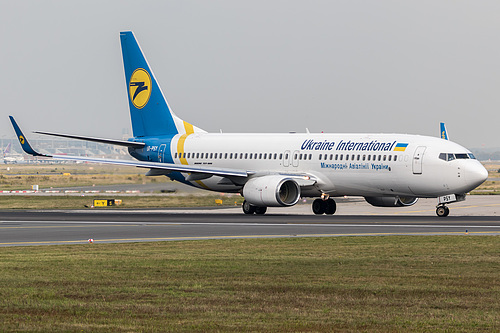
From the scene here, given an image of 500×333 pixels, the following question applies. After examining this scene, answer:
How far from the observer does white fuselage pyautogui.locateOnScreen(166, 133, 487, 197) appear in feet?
138

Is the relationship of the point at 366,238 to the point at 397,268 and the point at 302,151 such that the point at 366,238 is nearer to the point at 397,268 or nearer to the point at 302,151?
the point at 397,268

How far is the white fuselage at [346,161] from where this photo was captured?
41.9 metres

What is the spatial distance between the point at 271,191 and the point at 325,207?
168 inches

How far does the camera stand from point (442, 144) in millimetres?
42875

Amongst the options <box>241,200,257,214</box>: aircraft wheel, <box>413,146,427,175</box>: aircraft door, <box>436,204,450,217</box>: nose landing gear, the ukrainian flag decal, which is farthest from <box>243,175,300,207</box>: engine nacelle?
<box>436,204,450,217</box>: nose landing gear

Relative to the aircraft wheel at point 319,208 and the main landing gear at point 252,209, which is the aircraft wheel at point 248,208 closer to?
the main landing gear at point 252,209

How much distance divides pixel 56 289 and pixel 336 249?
10.4 metres

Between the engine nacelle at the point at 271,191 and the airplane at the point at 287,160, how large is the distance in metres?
0.05

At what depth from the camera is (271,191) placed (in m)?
44.0

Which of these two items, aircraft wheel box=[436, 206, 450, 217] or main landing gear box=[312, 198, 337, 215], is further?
main landing gear box=[312, 198, 337, 215]

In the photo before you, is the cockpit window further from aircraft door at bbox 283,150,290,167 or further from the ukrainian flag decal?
aircraft door at bbox 283,150,290,167

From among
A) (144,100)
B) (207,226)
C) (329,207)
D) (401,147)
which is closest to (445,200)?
(401,147)

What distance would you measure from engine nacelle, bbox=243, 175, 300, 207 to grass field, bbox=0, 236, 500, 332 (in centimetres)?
1705

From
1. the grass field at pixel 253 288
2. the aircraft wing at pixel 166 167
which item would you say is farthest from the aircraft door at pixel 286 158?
the grass field at pixel 253 288
